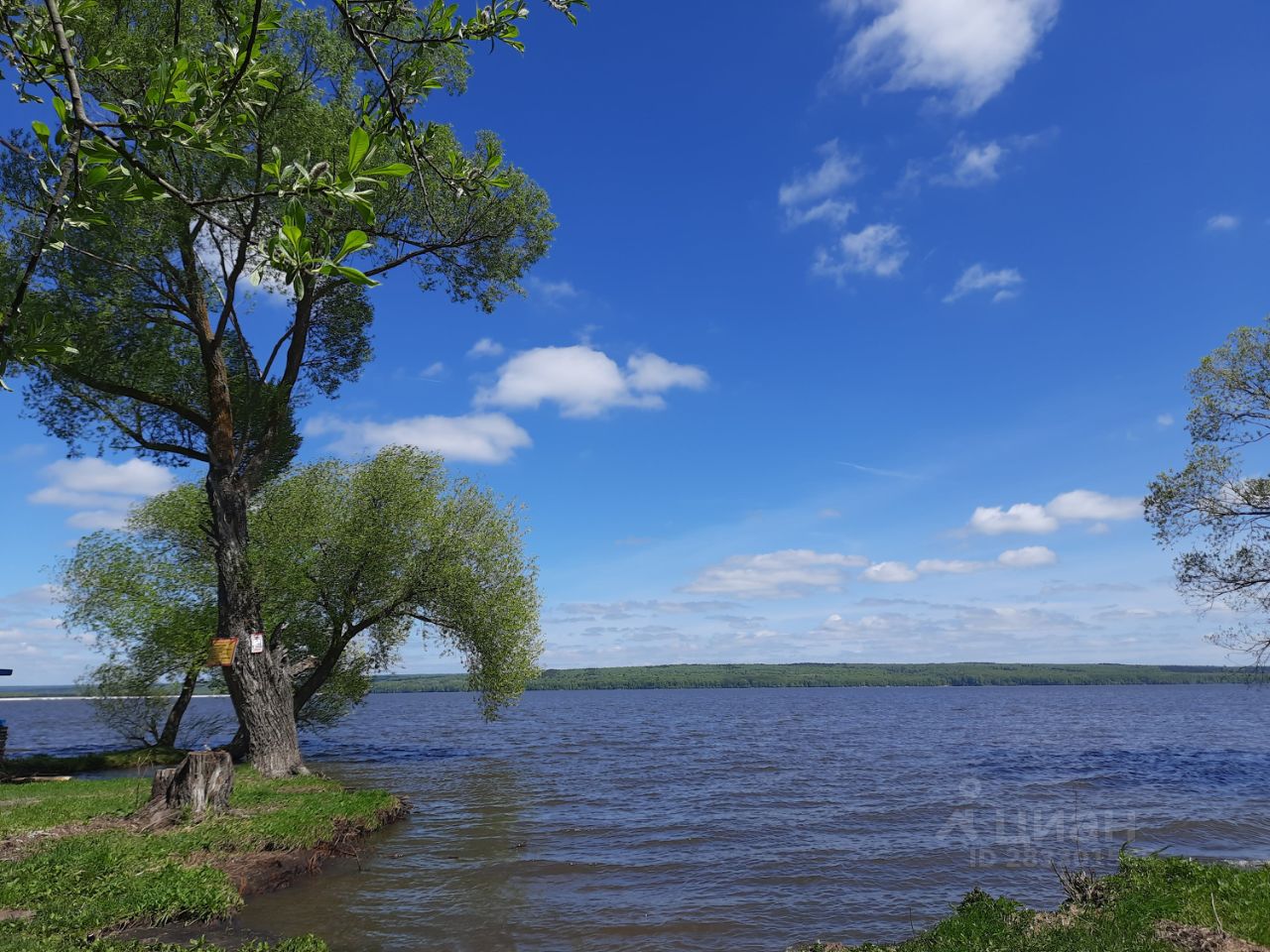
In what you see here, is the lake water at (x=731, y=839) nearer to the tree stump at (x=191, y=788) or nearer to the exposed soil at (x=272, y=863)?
the exposed soil at (x=272, y=863)

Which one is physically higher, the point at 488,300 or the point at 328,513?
the point at 488,300

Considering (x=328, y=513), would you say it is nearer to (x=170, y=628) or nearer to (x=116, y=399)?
(x=170, y=628)

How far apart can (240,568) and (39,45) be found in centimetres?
1994

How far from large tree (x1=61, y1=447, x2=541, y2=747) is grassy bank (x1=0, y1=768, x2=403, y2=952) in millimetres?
10972

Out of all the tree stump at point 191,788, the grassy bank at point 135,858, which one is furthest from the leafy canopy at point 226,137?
the tree stump at point 191,788

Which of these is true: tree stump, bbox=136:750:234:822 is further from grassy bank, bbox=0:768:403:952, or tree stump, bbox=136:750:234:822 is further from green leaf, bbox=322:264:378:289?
green leaf, bbox=322:264:378:289

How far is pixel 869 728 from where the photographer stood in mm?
67188

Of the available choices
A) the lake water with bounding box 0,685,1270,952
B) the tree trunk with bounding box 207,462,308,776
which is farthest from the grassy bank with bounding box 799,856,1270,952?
the tree trunk with bounding box 207,462,308,776

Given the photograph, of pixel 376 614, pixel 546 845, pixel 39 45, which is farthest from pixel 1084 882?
pixel 376 614

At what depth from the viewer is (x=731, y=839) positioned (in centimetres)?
2047

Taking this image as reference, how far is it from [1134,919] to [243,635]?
67.9 ft

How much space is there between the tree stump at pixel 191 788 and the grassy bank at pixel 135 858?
0.36m

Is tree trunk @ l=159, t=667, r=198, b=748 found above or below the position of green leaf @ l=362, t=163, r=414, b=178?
below

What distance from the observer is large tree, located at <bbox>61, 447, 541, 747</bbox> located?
98.5 feet
